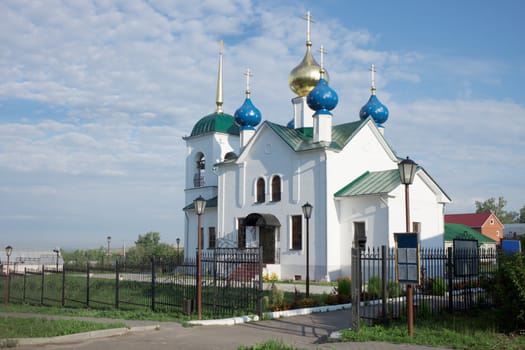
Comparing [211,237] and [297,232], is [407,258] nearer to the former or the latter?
[297,232]

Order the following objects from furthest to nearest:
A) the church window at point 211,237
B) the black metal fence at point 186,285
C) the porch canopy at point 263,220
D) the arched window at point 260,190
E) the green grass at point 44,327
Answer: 1. the church window at point 211,237
2. the arched window at point 260,190
3. the porch canopy at point 263,220
4. the black metal fence at point 186,285
5. the green grass at point 44,327

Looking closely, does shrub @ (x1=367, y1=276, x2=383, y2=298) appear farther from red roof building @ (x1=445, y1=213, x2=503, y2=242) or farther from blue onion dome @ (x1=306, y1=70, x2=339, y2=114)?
red roof building @ (x1=445, y1=213, x2=503, y2=242)

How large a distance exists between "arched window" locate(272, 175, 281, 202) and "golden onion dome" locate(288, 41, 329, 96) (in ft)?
16.7

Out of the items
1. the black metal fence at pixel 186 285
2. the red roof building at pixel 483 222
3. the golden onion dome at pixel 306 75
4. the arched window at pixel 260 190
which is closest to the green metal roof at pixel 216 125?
the golden onion dome at pixel 306 75

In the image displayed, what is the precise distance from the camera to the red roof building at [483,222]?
5453 cm

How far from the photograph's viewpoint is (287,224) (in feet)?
83.3

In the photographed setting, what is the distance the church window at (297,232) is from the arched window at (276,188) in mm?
1438

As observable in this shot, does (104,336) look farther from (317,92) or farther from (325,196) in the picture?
(317,92)

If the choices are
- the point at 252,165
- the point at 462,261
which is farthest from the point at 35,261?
the point at 462,261

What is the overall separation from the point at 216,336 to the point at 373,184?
48.7ft

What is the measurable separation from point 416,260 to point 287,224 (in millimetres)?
15628

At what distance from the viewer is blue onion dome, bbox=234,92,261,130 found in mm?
28781

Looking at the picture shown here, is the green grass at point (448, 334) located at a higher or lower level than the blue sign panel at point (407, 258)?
lower

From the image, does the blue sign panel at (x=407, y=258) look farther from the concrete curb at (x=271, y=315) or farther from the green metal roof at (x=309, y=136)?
the green metal roof at (x=309, y=136)
